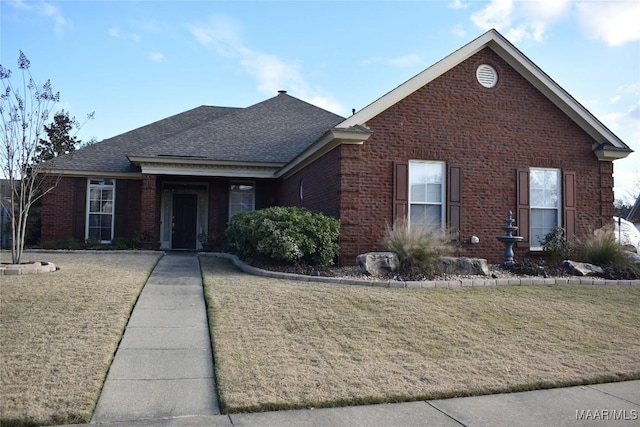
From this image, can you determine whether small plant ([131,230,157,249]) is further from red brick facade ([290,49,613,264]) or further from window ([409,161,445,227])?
window ([409,161,445,227])

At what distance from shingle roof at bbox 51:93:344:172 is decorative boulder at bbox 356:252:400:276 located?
299 inches

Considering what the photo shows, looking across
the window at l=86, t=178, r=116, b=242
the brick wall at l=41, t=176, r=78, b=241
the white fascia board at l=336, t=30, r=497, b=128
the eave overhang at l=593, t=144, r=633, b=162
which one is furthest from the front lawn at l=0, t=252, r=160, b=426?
the eave overhang at l=593, t=144, r=633, b=162

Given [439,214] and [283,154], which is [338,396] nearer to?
[439,214]

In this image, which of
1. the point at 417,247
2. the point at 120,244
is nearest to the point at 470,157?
the point at 417,247

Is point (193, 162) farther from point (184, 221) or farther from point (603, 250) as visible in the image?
point (603, 250)

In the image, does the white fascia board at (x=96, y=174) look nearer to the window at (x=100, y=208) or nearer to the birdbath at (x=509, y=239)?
the window at (x=100, y=208)

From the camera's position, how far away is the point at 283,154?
1786 cm

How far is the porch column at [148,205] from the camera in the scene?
1653 cm

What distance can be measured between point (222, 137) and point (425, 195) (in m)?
9.29

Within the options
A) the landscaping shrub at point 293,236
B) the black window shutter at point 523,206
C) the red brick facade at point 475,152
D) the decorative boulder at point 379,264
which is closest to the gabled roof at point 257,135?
the red brick facade at point 475,152

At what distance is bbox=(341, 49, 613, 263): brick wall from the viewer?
39.6 ft

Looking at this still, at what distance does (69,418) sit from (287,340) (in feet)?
8.71

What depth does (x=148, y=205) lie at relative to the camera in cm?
1655

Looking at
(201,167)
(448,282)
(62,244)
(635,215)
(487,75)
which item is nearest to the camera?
(448,282)
